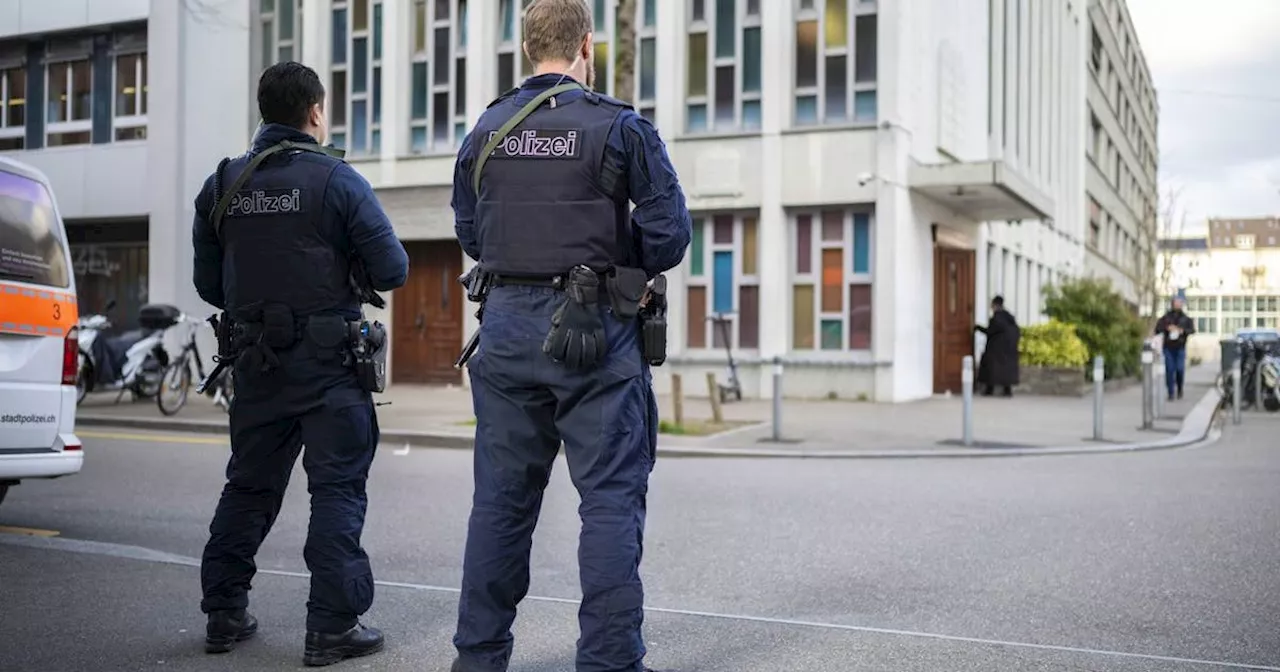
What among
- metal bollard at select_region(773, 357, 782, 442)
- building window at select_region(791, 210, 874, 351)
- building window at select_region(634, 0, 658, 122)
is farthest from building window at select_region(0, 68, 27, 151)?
metal bollard at select_region(773, 357, 782, 442)

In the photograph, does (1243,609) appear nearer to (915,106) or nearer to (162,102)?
(915,106)

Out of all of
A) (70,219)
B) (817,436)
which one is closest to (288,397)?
(817,436)

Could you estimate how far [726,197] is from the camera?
21.1m

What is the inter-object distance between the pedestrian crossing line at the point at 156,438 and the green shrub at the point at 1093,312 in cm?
1821

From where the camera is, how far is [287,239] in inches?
175

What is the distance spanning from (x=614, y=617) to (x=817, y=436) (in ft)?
35.5

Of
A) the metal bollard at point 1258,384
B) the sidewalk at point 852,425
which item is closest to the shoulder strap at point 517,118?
the sidewalk at point 852,425

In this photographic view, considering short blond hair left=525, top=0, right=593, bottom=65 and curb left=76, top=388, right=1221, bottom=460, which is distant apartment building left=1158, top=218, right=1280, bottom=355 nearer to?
curb left=76, top=388, right=1221, bottom=460

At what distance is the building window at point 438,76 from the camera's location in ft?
76.9

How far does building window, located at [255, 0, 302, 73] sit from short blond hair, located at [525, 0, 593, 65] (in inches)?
869

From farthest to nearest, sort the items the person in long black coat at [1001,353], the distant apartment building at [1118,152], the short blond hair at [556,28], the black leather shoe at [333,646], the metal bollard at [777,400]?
the distant apartment building at [1118,152], the person in long black coat at [1001,353], the metal bollard at [777,400], the black leather shoe at [333,646], the short blond hair at [556,28]

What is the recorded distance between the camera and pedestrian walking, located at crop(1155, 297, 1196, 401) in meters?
23.2

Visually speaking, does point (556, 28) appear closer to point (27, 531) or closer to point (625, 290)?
point (625, 290)

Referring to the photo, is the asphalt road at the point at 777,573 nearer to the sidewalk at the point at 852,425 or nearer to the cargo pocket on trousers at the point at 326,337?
the cargo pocket on trousers at the point at 326,337
